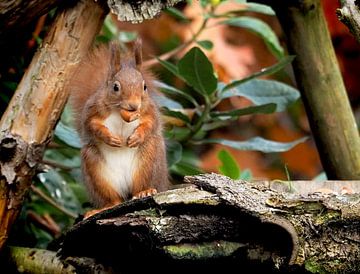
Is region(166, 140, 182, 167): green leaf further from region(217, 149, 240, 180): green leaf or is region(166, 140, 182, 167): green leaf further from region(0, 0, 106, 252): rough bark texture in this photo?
region(0, 0, 106, 252): rough bark texture

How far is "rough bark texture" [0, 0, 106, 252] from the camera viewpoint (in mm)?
1676

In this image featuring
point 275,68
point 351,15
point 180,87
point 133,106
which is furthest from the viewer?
point 180,87

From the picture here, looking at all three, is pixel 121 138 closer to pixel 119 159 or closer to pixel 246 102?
pixel 119 159

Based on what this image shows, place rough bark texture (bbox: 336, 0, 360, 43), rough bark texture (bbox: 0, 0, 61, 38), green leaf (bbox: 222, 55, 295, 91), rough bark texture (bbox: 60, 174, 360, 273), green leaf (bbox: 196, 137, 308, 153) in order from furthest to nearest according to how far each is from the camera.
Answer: green leaf (bbox: 196, 137, 308, 153)
green leaf (bbox: 222, 55, 295, 91)
rough bark texture (bbox: 0, 0, 61, 38)
rough bark texture (bbox: 336, 0, 360, 43)
rough bark texture (bbox: 60, 174, 360, 273)

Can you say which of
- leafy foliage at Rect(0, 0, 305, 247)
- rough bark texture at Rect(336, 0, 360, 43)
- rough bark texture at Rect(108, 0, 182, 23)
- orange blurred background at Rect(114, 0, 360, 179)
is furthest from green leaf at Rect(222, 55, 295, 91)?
orange blurred background at Rect(114, 0, 360, 179)

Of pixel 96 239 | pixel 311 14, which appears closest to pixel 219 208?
pixel 96 239

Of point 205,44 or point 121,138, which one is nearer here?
point 121,138

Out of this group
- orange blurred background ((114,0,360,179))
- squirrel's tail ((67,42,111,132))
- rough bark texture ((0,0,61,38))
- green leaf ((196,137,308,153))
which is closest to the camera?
rough bark texture ((0,0,61,38))

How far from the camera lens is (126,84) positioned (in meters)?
1.69

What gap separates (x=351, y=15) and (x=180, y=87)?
2.20 m

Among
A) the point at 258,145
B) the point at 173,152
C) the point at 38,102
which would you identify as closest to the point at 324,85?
the point at 258,145

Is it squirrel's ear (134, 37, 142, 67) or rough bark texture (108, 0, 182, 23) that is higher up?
rough bark texture (108, 0, 182, 23)

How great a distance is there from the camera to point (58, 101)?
5.65 feet

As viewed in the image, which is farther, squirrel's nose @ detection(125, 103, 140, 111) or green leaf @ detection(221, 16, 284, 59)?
green leaf @ detection(221, 16, 284, 59)
